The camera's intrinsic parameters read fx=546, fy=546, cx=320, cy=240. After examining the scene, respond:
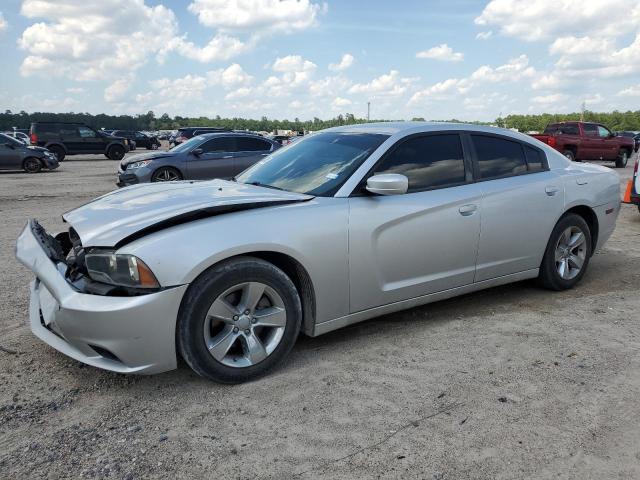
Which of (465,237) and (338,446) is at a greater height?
(465,237)

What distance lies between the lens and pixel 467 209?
4152mm

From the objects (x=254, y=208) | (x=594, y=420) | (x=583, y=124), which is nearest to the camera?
(x=594, y=420)

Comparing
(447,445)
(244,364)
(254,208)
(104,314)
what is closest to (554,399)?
(447,445)

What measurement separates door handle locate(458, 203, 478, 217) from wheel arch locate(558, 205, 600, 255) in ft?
4.29

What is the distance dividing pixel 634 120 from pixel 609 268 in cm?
8131

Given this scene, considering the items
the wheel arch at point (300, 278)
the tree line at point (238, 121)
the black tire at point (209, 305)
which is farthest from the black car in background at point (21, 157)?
the tree line at point (238, 121)

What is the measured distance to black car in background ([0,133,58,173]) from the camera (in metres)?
18.8

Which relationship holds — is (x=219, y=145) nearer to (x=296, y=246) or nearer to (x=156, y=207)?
(x=156, y=207)

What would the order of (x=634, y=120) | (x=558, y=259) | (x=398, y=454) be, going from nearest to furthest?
(x=398, y=454)
(x=558, y=259)
(x=634, y=120)

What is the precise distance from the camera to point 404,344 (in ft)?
12.6

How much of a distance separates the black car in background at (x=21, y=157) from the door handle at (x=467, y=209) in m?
18.9

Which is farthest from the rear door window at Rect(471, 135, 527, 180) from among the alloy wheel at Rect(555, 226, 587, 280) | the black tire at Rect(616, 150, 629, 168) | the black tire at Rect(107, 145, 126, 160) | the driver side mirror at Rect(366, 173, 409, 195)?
the black tire at Rect(107, 145, 126, 160)

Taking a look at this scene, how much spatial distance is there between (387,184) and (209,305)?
1364 millimetres

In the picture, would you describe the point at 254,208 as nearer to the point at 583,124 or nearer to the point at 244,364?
the point at 244,364
